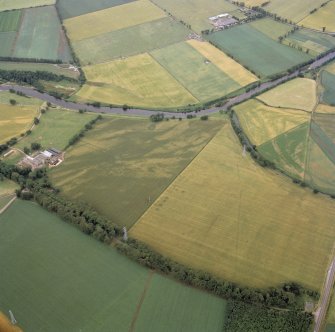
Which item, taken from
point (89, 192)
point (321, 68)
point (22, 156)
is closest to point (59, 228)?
point (89, 192)

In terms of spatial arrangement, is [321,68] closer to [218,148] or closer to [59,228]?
[218,148]

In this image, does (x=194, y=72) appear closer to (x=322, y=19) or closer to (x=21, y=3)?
(x=322, y=19)

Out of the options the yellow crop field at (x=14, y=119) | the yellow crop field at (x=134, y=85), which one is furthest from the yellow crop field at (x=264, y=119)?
the yellow crop field at (x=14, y=119)

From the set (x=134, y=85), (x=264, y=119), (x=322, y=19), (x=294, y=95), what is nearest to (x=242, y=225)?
(x=264, y=119)

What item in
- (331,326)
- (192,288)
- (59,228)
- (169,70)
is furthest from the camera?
(169,70)

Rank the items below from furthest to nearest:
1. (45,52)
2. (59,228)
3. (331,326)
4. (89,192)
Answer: (45,52), (89,192), (59,228), (331,326)

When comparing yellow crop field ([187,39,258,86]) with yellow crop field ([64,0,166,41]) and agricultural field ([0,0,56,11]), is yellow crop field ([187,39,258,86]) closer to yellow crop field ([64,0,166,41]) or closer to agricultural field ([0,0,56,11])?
yellow crop field ([64,0,166,41])

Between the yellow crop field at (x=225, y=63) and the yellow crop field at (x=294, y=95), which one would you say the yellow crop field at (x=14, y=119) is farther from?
the yellow crop field at (x=294, y=95)
